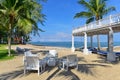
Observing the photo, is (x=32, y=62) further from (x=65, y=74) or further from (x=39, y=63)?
(x=65, y=74)

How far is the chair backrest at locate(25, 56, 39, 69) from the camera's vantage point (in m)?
12.7

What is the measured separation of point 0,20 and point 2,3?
149 inches

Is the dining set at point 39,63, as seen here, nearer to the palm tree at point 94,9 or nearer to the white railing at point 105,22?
the white railing at point 105,22

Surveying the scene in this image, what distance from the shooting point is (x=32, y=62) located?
12.8m

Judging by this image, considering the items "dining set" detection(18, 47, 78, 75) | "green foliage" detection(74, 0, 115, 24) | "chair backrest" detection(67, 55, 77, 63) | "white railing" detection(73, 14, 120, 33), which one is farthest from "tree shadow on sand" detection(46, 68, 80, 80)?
"green foliage" detection(74, 0, 115, 24)

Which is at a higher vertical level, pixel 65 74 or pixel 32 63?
pixel 32 63

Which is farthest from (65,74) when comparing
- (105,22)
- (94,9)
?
(94,9)

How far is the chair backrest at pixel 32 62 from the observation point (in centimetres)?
1274

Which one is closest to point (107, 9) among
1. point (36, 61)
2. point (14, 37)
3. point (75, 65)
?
point (75, 65)

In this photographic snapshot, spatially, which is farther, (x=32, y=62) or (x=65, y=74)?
(x=32, y=62)

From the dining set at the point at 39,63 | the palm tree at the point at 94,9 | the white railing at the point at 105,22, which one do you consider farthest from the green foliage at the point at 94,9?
the dining set at the point at 39,63

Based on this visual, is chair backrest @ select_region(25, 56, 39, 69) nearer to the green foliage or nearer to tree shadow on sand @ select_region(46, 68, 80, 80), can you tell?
tree shadow on sand @ select_region(46, 68, 80, 80)

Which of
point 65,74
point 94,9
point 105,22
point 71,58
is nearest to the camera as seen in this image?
point 65,74

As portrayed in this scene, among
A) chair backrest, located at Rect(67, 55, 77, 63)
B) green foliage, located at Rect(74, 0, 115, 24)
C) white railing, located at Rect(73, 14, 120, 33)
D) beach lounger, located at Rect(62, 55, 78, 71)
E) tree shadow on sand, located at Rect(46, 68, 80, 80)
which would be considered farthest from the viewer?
green foliage, located at Rect(74, 0, 115, 24)
